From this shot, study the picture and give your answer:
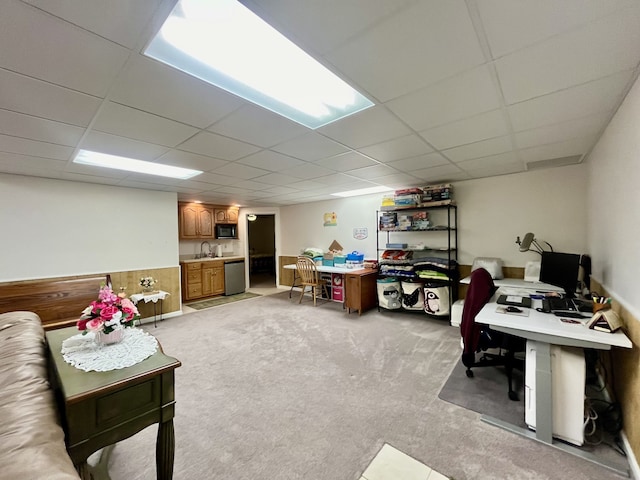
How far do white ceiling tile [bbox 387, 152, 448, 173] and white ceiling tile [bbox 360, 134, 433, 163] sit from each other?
0.14m

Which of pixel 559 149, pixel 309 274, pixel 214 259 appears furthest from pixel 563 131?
pixel 214 259

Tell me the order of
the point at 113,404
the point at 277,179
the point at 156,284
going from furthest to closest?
the point at 156,284 < the point at 277,179 < the point at 113,404

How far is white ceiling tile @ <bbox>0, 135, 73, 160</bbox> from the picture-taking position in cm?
231

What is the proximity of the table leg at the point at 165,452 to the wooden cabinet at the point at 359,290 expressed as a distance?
3.53 metres

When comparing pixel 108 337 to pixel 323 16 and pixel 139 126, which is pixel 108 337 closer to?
pixel 139 126

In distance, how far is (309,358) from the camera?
305 cm

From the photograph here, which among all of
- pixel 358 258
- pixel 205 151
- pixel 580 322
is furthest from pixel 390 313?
pixel 205 151

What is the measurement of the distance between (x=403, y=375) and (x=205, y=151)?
3.08 m

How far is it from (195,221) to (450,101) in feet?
19.7

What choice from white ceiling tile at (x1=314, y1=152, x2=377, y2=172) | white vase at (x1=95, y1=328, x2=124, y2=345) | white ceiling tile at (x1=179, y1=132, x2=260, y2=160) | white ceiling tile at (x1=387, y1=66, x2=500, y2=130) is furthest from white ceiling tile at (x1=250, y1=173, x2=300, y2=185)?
white vase at (x1=95, y1=328, x2=124, y2=345)

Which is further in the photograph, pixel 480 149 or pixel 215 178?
pixel 215 178

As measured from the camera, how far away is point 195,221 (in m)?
6.27

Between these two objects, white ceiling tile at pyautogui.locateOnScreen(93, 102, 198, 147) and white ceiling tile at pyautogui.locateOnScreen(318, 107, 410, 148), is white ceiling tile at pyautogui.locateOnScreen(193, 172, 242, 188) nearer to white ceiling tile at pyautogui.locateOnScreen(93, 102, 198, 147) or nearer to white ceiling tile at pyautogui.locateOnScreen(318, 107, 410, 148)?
white ceiling tile at pyautogui.locateOnScreen(93, 102, 198, 147)

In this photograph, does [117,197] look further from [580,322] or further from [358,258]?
[580,322]
